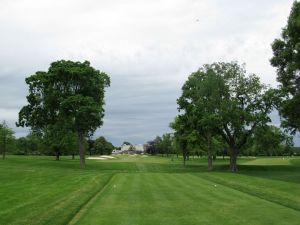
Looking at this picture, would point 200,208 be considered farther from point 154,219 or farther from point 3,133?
point 3,133

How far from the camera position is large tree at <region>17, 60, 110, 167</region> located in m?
60.7

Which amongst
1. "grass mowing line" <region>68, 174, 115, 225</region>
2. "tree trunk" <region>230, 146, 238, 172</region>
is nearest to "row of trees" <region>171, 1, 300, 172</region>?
"tree trunk" <region>230, 146, 238, 172</region>

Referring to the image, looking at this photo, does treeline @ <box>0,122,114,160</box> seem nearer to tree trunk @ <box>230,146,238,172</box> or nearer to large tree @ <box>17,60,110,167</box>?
large tree @ <box>17,60,110,167</box>

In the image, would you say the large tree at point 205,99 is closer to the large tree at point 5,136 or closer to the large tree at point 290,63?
the large tree at point 290,63

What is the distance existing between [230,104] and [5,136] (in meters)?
48.0

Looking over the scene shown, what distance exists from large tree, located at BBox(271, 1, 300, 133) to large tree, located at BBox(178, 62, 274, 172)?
7521 mm

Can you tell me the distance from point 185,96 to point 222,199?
43.1 metres

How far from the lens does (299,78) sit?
147ft

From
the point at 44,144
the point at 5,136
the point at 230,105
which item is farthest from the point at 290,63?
the point at 44,144

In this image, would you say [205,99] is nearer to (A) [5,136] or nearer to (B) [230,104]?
(B) [230,104]

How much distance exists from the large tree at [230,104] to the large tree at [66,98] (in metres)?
14.4

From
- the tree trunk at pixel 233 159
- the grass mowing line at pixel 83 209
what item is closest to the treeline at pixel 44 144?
the tree trunk at pixel 233 159

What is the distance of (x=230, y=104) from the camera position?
184ft

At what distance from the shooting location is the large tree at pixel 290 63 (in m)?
40.3
